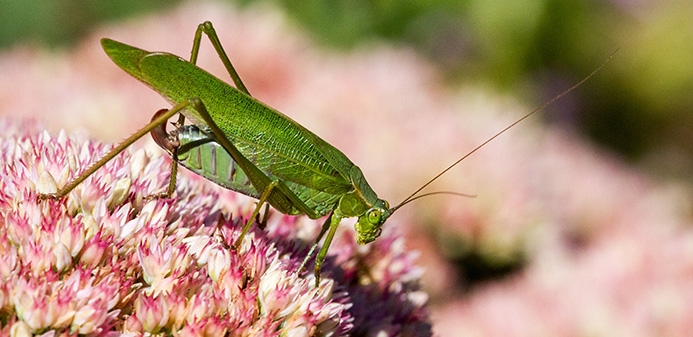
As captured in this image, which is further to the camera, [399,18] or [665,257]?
[399,18]

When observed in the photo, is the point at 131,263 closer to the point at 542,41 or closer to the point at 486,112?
the point at 486,112

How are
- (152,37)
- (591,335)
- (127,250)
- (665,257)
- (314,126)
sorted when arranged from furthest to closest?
(152,37) < (314,126) < (665,257) < (591,335) < (127,250)

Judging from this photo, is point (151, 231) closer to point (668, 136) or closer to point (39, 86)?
point (39, 86)

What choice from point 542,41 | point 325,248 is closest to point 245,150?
point 325,248

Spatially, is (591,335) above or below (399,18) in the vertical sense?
below

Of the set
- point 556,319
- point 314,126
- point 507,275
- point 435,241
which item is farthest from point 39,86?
point 556,319

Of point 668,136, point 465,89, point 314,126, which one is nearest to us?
point 314,126

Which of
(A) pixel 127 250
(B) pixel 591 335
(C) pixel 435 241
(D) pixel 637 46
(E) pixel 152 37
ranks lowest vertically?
(A) pixel 127 250

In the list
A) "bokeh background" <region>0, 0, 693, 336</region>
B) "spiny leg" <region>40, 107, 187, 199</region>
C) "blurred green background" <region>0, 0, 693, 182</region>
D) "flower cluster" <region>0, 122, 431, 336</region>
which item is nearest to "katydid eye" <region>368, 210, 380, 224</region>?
"flower cluster" <region>0, 122, 431, 336</region>
